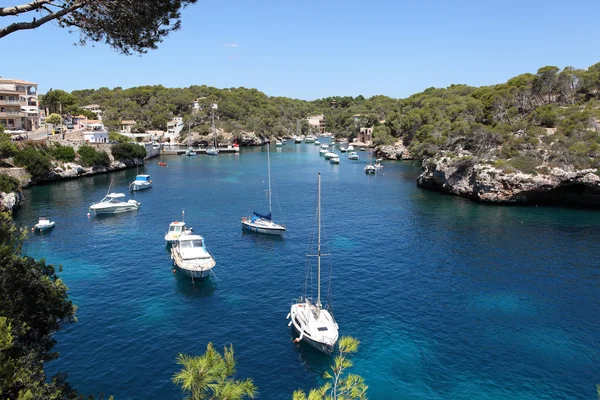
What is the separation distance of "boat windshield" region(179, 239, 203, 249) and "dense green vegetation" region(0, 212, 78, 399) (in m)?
24.6

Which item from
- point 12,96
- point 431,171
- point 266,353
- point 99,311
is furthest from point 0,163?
point 431,171

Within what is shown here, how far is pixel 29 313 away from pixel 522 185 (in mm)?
74894

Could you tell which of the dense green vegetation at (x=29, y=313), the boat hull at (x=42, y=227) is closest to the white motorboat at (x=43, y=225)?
the boat hull at (x=42, y=227)

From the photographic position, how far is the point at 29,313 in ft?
71.8

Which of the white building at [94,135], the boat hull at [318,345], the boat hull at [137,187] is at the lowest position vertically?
the boat hull at [318,345]

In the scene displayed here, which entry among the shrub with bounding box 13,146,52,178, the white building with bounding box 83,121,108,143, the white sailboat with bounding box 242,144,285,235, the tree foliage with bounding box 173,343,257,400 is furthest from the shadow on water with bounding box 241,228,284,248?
the white building with bounding box 83,121,108,143

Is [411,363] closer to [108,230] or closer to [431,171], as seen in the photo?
[108,230]

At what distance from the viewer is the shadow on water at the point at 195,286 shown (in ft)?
140

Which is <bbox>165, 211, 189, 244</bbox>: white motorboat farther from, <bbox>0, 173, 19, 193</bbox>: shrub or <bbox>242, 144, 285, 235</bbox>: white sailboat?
<bbox>0, 173, 19, 193</bbox>: shrub

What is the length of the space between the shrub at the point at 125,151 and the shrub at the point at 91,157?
6556mm

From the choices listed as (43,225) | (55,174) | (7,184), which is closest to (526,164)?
(43,225)

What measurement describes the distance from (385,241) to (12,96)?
3982 inches

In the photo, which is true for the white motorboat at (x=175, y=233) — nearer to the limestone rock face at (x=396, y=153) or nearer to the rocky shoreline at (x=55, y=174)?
the rocky shoreline at (x=55, y=174)

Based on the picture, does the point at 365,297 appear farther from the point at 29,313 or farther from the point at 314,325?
the point at 29,313
